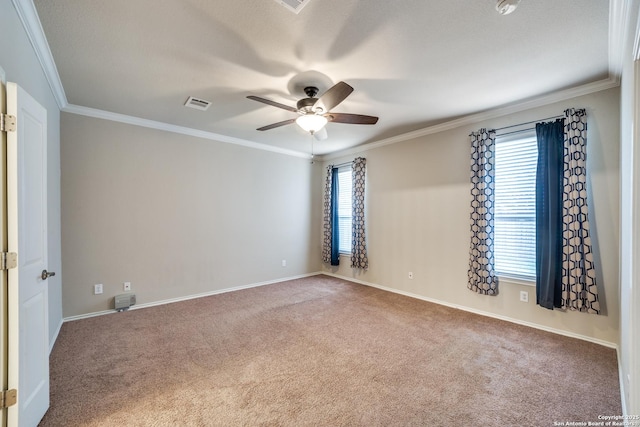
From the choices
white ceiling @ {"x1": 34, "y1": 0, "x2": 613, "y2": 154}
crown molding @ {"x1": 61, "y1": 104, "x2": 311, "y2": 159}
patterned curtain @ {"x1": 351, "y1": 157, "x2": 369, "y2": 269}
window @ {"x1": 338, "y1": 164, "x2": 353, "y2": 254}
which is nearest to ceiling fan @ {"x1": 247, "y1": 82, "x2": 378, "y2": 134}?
white ceiling @ {"x1": 34, "y1": 0, "x2": 613, "y2": 154}

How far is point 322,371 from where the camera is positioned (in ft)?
→ 7.56

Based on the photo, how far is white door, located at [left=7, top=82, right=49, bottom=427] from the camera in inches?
56.3

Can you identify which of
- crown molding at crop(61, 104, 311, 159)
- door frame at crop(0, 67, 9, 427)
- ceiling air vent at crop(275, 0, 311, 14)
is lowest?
door frame at crop(0, 67, 9, 427)

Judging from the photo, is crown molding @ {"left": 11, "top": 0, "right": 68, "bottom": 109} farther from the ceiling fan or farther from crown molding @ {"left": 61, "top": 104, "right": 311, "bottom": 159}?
the ceiling fan

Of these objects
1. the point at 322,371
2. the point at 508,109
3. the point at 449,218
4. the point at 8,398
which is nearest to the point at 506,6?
the point at 508,109

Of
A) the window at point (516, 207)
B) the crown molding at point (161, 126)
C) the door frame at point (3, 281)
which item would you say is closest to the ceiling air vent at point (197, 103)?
the crown molding at point (161, 126)

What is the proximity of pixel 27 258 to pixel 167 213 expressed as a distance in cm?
257

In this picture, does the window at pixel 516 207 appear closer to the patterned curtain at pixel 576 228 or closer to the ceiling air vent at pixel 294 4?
the patterned curtain at pixel 576 228

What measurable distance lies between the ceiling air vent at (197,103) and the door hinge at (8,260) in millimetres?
2309

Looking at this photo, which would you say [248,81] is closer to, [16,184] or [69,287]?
[16,184]

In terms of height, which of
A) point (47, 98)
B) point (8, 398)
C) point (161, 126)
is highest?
point (161, 126)

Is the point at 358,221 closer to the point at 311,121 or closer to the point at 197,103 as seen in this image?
the point at 311,121

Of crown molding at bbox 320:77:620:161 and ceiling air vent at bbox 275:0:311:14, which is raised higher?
ceiling air vent at bbox 275:0:311:14

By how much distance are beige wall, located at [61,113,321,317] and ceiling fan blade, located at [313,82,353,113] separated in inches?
107
